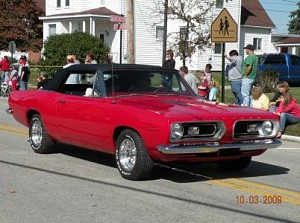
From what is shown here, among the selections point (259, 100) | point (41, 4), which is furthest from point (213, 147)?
point (41, 4)

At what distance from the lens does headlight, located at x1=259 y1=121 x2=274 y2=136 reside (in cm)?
769

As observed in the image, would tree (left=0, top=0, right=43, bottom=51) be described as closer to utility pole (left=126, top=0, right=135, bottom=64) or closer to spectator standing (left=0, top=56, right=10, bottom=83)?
spectator standing (left=0, top=56, right=10, bottom=83)

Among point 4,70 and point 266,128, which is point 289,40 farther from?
point 266,128

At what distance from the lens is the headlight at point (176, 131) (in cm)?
699

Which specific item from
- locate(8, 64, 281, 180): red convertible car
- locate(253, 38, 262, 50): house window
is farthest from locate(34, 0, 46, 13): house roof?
locate(8, 64, 281, 180): red convertible car

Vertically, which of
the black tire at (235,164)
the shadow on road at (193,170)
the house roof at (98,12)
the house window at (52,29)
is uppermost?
the house roof at (98,12)

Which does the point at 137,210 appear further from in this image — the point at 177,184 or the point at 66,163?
the point at 66,163

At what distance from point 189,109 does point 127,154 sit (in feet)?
3.37

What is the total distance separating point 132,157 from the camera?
758 cm

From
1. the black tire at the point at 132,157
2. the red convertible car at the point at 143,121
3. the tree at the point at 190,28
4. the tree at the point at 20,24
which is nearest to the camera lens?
the red convertible car at the point at 143,121

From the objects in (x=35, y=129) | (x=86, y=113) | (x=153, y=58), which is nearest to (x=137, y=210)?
(x=86, y=113)

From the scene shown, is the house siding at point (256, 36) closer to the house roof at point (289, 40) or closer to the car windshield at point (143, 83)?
the house roof at point (289, 40)

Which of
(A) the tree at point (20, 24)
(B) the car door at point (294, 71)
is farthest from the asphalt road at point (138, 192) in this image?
(A) the tree at point (20, 24)

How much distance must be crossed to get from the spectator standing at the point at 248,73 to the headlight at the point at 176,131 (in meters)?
8.51
